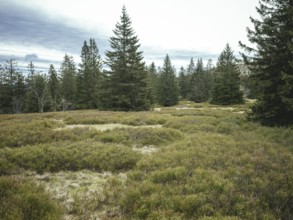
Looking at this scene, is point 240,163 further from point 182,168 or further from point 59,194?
point 59,194

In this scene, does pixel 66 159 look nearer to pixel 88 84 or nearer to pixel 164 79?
pixel 88 84

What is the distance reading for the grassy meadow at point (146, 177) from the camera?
197 inches

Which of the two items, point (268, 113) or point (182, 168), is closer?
point (182, 168)

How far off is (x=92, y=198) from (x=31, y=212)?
4.60 feet

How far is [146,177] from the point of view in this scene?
6781 mm

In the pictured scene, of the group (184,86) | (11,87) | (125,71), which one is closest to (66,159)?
A: (125,71)

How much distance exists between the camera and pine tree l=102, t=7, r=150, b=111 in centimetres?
3048

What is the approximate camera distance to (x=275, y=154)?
8.75 meters

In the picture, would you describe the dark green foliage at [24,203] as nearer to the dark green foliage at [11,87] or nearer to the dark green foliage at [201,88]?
the dark green foliage at [11,87]

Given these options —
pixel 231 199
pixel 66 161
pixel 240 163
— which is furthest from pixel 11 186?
pixel 240 163

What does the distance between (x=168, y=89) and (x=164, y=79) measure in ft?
9.00

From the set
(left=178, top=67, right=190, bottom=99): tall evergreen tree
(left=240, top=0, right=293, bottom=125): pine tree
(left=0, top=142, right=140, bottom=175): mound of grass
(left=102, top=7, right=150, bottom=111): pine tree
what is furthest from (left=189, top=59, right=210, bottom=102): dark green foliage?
(left=0, top=142, right=140, bottom=175): mound of grass

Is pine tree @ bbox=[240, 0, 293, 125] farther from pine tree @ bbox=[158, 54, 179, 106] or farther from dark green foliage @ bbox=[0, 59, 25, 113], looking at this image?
dark green foliage @ bbox=[0, 59, 25, 113]

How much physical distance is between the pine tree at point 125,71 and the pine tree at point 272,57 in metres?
17.5
